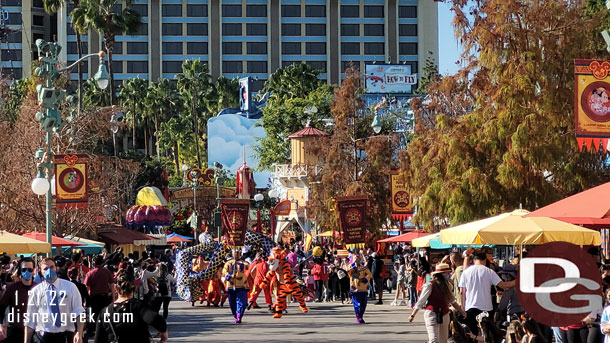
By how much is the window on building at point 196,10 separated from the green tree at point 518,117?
352 ft

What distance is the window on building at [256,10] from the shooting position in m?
138

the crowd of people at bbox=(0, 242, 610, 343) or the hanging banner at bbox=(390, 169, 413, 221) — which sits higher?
the hanging banner at bbox=(390, 169, 413, 221)

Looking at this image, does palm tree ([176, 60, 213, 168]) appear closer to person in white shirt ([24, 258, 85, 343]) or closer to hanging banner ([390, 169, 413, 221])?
hanging banner ([390, 169, 413, 221])

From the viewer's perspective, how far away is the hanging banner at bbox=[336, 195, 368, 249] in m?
39.1

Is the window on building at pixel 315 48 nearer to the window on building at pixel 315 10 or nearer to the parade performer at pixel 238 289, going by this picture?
the window on building at pixel 315 10

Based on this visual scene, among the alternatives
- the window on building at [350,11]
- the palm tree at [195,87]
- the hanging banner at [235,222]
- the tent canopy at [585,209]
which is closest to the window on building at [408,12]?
the window on building at [350,11]

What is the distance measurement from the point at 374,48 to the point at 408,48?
4.25 meters

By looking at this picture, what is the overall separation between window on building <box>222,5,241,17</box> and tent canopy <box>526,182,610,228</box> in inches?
4739

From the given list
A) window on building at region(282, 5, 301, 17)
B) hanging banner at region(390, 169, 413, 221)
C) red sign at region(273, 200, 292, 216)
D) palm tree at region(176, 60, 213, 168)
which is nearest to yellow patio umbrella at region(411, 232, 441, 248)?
hanging banner at region(390, 169, 413, 221)

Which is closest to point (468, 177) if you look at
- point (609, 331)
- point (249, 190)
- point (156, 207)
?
point (609, 331)

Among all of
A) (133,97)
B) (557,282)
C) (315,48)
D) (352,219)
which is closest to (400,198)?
(352,219)

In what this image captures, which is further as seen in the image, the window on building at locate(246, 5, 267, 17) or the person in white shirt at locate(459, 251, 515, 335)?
the window on building at locate(246, 5, 267, 17)

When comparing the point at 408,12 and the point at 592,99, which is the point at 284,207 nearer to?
the point at 408,12

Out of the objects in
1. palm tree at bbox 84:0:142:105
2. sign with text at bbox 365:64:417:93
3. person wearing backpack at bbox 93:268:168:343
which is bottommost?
person wearing backpack at bbox 93:268:168:343
